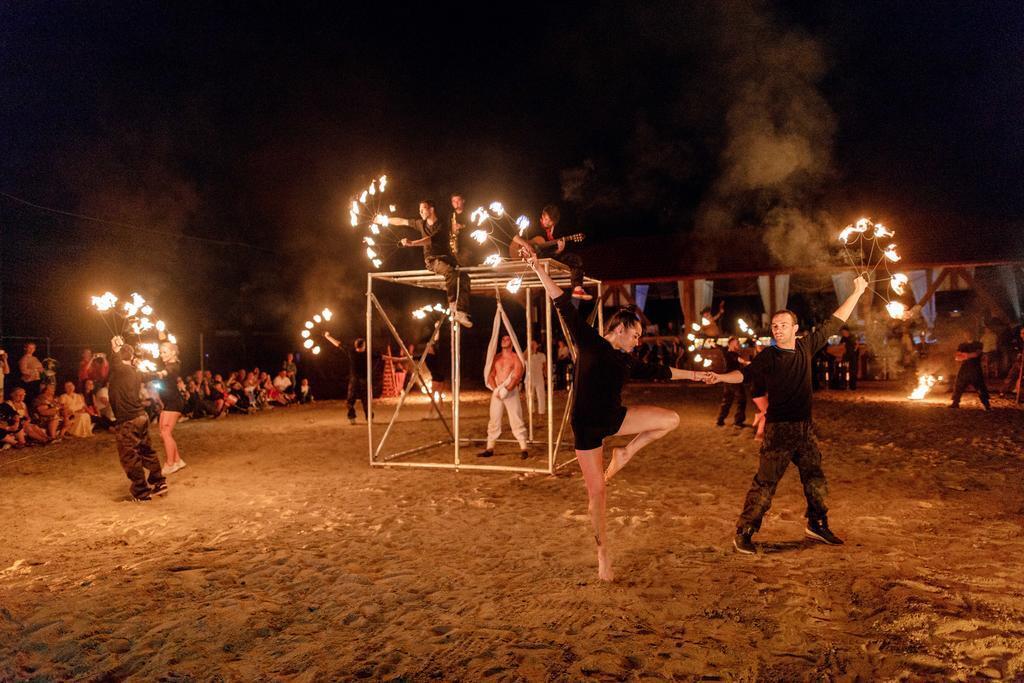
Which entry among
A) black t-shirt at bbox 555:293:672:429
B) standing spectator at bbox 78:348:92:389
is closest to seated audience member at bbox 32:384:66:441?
standing spectator at bbox 78:348:92:389

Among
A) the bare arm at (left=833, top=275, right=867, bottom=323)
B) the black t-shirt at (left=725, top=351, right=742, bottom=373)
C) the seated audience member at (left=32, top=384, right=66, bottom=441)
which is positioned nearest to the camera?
the bare arm at (left=833, top=275, right=867, bottom=323)

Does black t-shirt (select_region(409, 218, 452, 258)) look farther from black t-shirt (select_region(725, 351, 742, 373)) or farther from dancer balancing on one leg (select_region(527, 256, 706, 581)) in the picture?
black t-shirt (select_region(725, 351, 742, 373))

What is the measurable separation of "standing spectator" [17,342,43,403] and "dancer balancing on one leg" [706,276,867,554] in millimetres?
14473

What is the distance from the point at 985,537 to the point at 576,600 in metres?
3.88

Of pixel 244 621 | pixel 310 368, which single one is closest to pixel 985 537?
pixel 244 621

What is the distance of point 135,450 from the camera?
7836 millimetres

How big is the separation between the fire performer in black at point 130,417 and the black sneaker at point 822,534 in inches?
284

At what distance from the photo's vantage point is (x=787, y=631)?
398cm

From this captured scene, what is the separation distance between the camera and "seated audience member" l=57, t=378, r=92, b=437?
13672 mm

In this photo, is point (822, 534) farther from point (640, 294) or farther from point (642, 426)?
point (640, 294)

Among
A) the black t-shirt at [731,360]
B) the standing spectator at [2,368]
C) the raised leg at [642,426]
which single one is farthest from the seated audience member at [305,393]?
the raised leg at [642,426]

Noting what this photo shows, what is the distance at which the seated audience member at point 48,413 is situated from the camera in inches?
516

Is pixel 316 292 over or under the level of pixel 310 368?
over

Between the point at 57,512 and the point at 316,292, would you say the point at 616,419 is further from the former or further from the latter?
the point at 316,292
